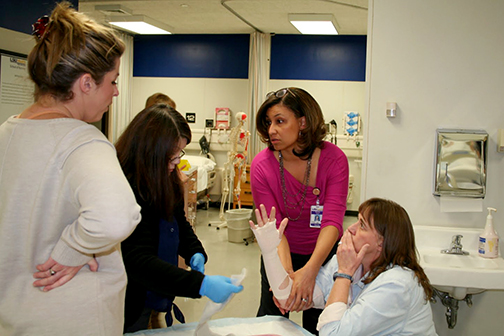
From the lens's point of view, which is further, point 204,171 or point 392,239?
point 204,171

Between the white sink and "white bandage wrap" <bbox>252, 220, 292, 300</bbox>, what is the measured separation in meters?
0.79

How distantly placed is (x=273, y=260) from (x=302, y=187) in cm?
43

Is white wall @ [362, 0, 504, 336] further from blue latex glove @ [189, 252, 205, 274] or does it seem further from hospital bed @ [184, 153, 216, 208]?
hospital bed @ [184, 153, 216, 208]

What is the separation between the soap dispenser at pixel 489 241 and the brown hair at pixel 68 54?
2067mm

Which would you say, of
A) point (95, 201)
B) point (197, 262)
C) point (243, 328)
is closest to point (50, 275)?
point (95, 201)

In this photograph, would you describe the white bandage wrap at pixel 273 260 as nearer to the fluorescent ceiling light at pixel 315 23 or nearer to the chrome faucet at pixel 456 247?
the chrome faucet at pixel 456 247

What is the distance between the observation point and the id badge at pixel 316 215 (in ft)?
→ 6.40

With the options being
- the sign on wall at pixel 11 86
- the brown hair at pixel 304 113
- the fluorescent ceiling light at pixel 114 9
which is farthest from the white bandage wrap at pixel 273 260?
the fluorescent ceiling light at pixel 114 9

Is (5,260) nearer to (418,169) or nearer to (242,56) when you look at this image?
(418,169)

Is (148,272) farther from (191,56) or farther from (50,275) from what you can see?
(191,56)

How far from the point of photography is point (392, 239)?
5.19 ft

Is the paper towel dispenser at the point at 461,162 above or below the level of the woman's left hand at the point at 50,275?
above

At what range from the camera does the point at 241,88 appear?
7.52 m

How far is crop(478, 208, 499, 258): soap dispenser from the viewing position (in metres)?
2.29
